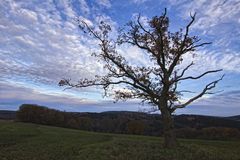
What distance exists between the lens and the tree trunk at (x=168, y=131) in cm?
2702

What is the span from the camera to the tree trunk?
88.6ft

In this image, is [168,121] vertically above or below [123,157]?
above

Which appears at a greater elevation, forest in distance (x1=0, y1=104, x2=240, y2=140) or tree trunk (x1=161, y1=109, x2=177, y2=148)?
forest in distance (x1=0, y1=104, x2=240, y2=140)

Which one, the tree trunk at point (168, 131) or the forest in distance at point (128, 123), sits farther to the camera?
the forest in distance at point (128, 123)

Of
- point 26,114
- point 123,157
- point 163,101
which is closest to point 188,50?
point 163,101

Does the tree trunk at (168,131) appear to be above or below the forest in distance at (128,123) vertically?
below

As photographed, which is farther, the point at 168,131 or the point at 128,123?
the point at 128,123

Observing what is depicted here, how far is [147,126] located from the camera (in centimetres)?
12738

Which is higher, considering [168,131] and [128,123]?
[128,123]

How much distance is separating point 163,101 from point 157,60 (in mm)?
4110

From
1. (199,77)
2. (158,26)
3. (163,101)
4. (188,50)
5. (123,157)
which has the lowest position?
(123,157)

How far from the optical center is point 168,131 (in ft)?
90.0

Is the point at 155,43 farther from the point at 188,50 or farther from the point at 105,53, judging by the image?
the point at 105,53

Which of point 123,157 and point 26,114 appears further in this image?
point 26,114
